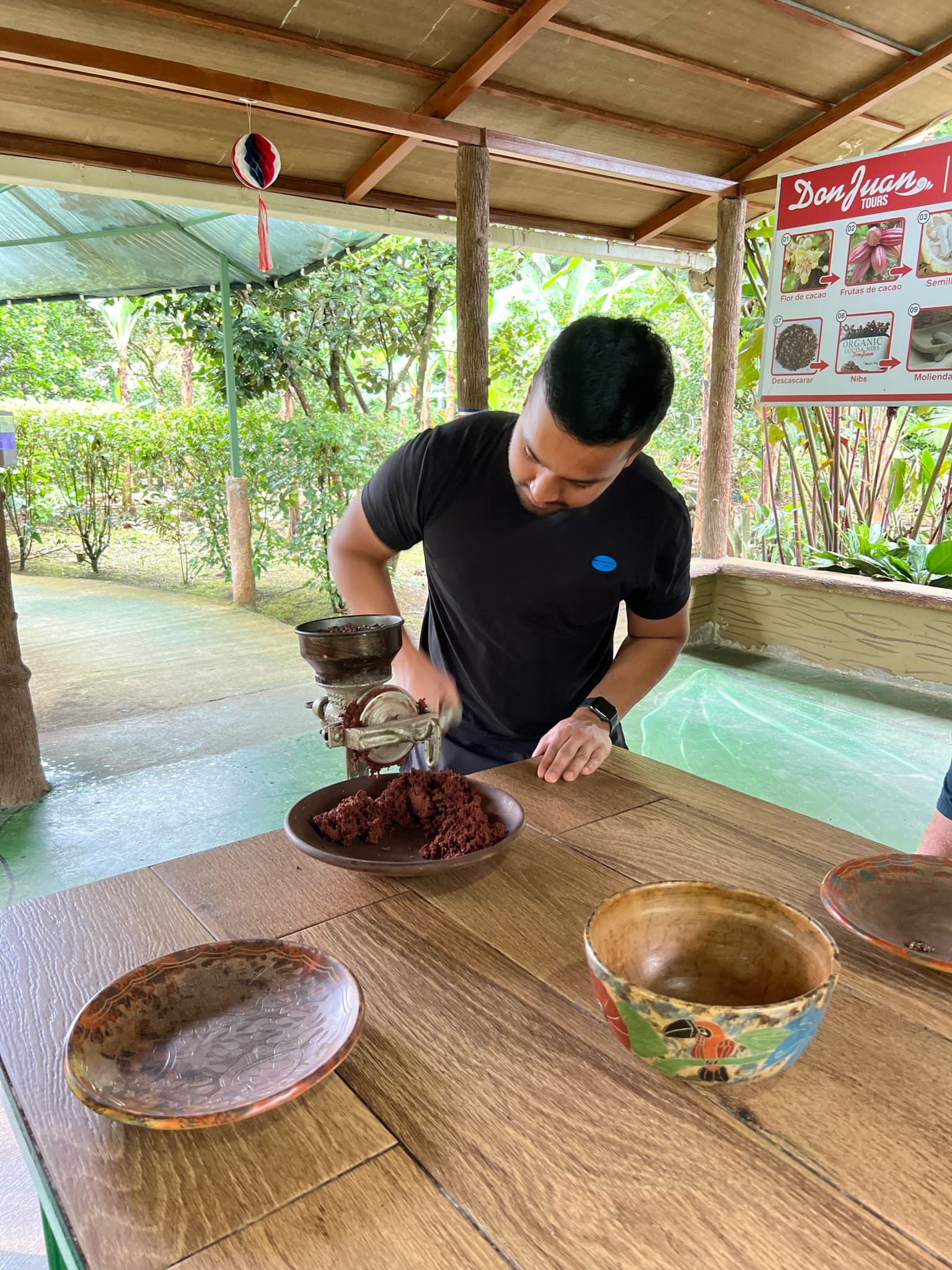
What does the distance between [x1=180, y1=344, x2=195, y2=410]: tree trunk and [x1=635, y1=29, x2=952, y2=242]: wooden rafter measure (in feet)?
32.0

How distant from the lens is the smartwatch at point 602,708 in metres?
1.70

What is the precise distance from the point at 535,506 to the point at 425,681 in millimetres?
419

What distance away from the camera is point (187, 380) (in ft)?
45.3

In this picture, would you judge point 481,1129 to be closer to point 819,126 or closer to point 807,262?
point 807,262

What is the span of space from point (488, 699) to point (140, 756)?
2.49 metres

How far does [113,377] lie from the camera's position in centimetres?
1459

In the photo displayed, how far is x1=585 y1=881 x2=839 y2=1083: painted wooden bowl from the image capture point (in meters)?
0.66

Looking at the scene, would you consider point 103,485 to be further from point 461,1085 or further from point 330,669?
point 461,1085

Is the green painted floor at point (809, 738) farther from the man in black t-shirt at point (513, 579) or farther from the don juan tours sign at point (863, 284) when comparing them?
the man in black t-shirt at point (513, 579)

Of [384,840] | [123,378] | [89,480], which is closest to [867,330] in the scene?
[384,840]

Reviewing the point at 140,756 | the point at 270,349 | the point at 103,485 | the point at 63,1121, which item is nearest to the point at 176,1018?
the point at 63,1121

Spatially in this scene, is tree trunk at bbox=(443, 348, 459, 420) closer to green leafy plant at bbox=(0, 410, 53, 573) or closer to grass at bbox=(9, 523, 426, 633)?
grass at bbox=(9, 523, 426, 633)

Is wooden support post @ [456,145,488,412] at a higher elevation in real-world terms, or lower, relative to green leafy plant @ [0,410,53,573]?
higher

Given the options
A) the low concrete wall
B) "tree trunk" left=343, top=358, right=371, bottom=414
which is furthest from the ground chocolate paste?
"tree trunk" left=343, top=358, right=371, bottom=414
